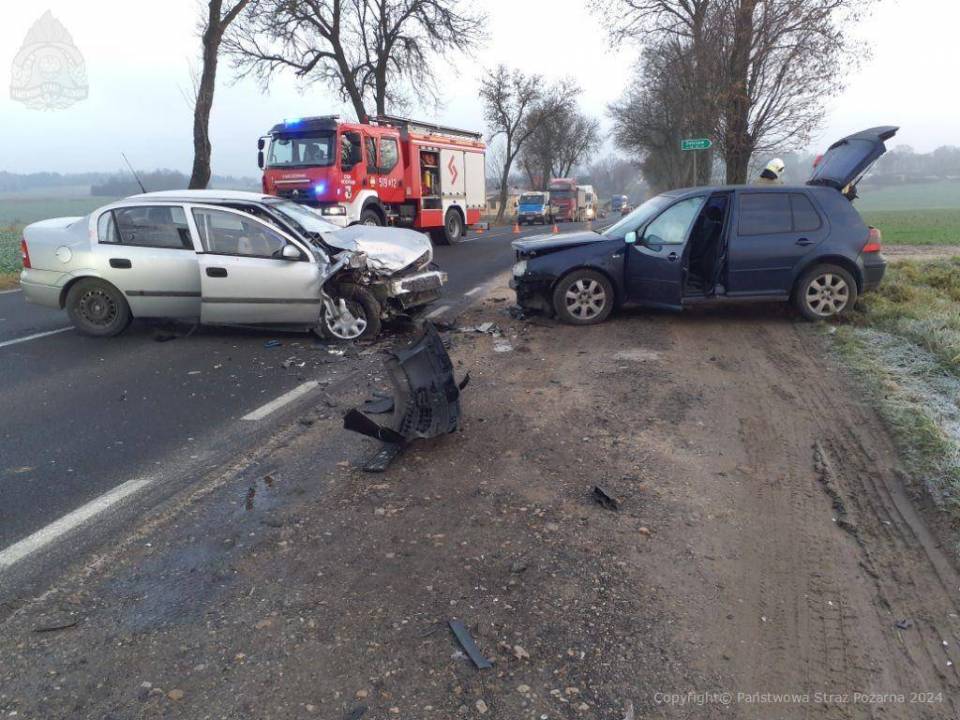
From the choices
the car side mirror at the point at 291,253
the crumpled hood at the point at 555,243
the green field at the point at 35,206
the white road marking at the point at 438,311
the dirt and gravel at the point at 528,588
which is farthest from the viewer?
the green field at the point at 35,206

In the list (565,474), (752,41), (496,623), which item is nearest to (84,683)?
(496,623)

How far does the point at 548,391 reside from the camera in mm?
6020

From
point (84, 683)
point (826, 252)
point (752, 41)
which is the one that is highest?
point (752, 41)

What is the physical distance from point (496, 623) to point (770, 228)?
22.2 feet

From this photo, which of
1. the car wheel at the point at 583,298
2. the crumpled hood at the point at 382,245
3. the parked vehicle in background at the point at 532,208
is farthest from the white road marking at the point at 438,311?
the parked vehicle in background at the point at 532,208

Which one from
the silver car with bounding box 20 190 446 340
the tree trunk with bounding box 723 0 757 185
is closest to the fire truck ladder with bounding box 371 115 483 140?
the tree trunk with bounding box 723 0 757 185

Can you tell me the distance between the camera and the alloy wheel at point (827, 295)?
26.8 feet

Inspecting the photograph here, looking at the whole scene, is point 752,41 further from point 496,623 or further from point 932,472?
point 496,623

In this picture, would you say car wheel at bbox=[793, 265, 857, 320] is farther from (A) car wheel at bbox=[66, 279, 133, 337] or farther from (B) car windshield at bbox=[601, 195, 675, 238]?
(A) car wheel at bbox=[66, 279, 133, 337]

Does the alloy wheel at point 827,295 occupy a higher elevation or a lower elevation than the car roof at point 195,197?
lower

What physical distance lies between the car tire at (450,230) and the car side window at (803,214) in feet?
47.0

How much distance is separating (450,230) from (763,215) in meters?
14.9

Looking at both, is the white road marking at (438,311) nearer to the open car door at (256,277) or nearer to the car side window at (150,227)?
the open car door at (256,277)

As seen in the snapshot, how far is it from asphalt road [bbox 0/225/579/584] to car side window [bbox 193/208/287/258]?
1077 millimetres
